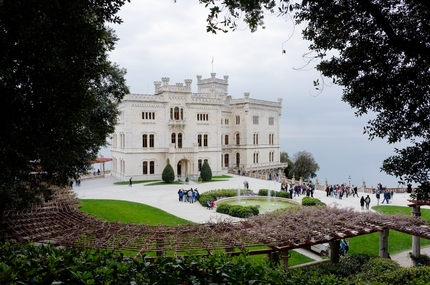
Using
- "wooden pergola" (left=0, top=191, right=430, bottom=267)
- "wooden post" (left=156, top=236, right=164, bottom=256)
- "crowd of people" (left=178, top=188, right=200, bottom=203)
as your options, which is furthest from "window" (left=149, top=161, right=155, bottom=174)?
"wooden post" (left=156, top=236, right=164, bottom=256)

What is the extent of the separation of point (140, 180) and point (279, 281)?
118 feet

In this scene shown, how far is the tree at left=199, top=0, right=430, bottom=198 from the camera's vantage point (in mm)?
6066

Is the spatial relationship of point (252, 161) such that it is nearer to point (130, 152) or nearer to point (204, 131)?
point (204, 131)

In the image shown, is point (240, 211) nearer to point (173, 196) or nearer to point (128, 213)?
point (128, 213)

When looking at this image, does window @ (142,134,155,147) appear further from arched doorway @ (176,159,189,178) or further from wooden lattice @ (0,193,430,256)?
wooden lattice @ (0,193,430,256)

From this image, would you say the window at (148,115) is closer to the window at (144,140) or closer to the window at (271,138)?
the window at (144,140)

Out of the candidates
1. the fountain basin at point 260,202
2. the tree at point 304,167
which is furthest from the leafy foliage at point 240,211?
the tree at point 304,167

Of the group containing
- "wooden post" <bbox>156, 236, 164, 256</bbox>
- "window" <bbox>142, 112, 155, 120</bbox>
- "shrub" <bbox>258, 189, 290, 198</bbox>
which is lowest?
"shrub" <bbox>258, 189, 290, 198</bbox>

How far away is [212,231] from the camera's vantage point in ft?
37.4

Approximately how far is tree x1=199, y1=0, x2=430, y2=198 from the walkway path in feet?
31.9

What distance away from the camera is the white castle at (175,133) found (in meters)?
39.1

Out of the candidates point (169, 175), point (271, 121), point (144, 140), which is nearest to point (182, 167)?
point (169, 175)

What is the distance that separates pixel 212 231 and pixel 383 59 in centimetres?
772

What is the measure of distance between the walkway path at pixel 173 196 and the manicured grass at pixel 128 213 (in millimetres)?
1093
